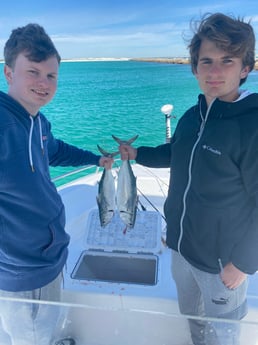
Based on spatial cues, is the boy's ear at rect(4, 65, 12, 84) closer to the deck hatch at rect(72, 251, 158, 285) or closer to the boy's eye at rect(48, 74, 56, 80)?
the boy's eye at rect(48, 74, 56, 80)

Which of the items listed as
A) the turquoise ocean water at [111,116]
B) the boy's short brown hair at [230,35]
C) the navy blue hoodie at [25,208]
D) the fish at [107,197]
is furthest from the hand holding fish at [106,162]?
the turquoise ocean water at [111,116]

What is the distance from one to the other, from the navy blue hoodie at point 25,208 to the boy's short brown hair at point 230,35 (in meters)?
0.84

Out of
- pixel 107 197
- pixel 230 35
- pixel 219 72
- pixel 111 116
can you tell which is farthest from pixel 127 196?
pixel 111 116

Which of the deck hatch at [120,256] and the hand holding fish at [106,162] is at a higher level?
the hand holding fish at [106,162]

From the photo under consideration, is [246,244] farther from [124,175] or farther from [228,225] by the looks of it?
[124,175]

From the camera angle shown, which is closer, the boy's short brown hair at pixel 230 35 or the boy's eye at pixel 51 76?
the boy's short brown hair at pixel 230 35

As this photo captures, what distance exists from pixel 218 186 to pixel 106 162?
2.55 feet

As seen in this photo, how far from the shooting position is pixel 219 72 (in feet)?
4.12

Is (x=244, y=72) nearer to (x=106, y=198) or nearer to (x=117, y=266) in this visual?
(x=106, y=198)

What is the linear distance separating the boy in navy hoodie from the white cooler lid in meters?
0.72

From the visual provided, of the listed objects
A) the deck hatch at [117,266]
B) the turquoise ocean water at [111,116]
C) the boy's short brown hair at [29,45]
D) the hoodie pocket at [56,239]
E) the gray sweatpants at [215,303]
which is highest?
the boy's short brown hair at [29,45]

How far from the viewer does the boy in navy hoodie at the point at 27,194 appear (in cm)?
128

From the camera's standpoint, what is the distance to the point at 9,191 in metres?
1.26

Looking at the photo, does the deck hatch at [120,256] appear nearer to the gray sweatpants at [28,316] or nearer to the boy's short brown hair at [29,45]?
the gray sweatpants at [28,316]
